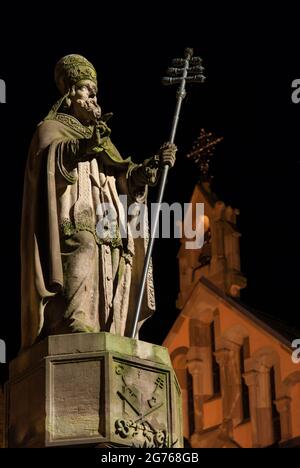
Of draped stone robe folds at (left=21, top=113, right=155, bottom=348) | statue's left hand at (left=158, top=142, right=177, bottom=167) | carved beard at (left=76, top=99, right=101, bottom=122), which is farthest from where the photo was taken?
carved beard at (left=76, top=99, right=101, bottom=122)

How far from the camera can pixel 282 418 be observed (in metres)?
41.4

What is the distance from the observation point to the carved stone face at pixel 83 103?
47.5 ft

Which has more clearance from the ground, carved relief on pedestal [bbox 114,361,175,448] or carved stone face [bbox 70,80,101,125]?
carved stone face [bbox 70,80,101,125]

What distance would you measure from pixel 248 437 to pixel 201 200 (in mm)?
8497

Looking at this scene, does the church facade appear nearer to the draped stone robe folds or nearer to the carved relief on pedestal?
the draped stone robe folds

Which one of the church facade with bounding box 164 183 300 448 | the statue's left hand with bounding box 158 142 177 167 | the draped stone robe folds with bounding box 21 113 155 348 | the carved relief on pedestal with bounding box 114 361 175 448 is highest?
the church facade with bounding box 164 183 300 448

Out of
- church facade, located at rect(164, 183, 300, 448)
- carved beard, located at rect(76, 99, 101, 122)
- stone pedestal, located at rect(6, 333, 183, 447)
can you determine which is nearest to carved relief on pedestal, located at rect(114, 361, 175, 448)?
stone pedestal, located at rect(6, 333, 183, 447)

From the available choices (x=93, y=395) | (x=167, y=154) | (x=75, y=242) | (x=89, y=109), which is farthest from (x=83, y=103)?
(x=93, y=395)

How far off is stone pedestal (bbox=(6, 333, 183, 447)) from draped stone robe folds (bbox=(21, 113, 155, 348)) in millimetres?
349

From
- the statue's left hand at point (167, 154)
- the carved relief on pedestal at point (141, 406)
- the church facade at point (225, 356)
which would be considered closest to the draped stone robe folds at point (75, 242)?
the statue's left hand at point (167, 154)

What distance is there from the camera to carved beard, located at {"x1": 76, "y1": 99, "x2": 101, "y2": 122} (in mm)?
14477

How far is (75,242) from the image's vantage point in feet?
44.3

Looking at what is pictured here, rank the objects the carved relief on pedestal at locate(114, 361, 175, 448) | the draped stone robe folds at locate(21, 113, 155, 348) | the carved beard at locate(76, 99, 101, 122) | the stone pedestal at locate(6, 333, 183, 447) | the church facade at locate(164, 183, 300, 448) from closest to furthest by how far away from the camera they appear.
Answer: the stone pedestal at locate(6, 333, 183, 447) < the carved relief on pedestal at locate(114, 361, 175, 448) < the draped stone robe folds at locate(21, 113, 155, 348) < the carved beard at locate(76, 99, 101, 122) < the church facade at locate(164, 183, 300, 448)

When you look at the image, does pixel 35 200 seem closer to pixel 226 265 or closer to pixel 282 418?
pixel 282 418
